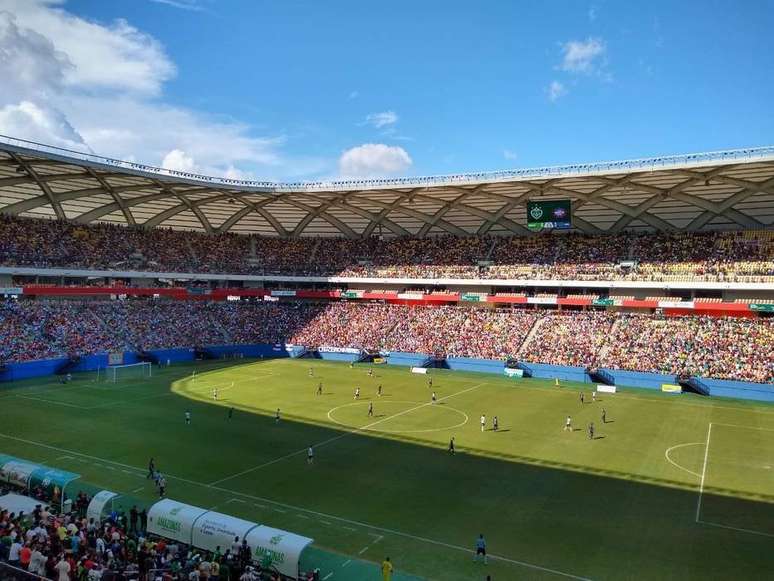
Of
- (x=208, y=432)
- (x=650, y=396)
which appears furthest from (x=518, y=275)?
(x=208, y=432)

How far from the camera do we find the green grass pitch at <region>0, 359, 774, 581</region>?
20.5m

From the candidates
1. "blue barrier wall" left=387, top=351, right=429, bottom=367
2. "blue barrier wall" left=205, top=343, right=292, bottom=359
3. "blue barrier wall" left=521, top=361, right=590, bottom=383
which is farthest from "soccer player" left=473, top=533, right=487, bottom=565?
"blue barrier wall" left=205, top=343, right=292, bottom=359

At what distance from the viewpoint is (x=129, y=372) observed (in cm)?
5491

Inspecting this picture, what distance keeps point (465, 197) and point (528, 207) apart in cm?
860

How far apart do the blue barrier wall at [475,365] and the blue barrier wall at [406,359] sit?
2943 millimetres

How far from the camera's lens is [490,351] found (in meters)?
61.2

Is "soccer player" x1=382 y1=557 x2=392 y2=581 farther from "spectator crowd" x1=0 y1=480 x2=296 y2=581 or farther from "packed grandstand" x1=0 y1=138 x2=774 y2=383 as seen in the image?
"packed grandstand" x1=0 y1=138 x2=774 y2=383

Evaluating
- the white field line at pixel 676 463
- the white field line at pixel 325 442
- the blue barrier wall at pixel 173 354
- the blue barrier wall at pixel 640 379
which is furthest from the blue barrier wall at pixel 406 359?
the white field line at pixel 676 463

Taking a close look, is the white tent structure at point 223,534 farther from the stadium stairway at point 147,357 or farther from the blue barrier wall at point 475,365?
the stadium stairway at point 147,357

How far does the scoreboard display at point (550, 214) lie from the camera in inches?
2260

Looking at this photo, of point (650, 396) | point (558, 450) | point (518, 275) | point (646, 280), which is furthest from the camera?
point (518, 275)

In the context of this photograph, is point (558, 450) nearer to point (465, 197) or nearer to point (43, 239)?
point (465, 197)

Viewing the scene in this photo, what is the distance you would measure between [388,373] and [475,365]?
9227mm

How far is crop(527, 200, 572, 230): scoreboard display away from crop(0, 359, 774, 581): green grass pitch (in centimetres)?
1739
